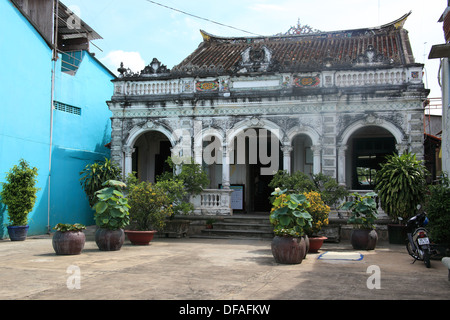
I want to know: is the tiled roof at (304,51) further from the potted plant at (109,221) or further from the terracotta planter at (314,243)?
the potted plant at (109,221)

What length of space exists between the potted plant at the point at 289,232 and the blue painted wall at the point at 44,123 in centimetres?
859

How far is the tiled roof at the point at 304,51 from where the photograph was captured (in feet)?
47.2

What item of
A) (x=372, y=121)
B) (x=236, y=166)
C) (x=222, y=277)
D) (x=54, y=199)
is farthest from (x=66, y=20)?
(x=222, y=277)

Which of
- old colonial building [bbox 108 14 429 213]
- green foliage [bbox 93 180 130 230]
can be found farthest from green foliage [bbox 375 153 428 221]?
green foliage [bbox 93 180 130 230]

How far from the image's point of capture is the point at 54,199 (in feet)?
49.3

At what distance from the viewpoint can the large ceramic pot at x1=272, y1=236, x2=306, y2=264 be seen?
8180 millimetres

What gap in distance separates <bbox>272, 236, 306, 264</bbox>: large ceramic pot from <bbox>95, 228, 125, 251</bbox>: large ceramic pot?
383cm

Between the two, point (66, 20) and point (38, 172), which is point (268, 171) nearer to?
point (38, 172)

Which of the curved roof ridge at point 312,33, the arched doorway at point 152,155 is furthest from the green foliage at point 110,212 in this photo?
the curved roof ridge at point 312,33

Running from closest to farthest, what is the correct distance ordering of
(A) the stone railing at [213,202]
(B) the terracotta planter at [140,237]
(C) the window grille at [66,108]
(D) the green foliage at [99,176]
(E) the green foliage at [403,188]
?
(E) the green foliage at [403,188], (B) the terracotta planter at [140,237], (A) the stone railing at [213,202], (D) the green foliage at [99,176], (C) the window grille at [66,108]

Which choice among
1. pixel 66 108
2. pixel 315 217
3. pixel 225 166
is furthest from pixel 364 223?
pixel 66 108

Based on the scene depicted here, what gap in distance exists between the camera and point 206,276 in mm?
7047

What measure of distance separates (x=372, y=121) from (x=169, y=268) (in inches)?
327

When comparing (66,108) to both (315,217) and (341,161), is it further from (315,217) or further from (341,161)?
(315,217)
